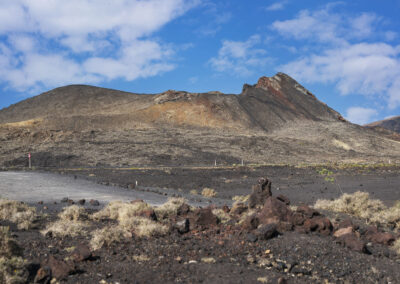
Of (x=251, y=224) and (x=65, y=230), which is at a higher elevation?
(x=251, y=224)

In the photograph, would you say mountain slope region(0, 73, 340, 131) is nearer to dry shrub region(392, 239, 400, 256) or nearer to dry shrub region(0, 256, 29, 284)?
dry shrub region(392, 239, 400, 256)

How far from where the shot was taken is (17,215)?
30.0 ft

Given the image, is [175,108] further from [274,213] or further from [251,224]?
[251,224]

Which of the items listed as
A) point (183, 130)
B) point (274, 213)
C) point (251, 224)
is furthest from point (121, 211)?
point (183, 130)

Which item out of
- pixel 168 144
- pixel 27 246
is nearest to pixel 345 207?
pixel 27 246

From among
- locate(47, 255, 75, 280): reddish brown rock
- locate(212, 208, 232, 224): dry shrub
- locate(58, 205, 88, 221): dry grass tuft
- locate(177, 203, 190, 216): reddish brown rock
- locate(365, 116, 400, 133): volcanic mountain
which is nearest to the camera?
locate(47, 255, 75, 280): reddish brown rock

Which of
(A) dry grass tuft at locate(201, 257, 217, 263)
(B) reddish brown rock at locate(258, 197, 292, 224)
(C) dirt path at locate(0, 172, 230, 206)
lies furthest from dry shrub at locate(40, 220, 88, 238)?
(C) dirt path at locate(0, 172, 230, 206)

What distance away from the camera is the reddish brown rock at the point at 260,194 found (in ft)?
38.2

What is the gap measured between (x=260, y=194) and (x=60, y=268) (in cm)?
763

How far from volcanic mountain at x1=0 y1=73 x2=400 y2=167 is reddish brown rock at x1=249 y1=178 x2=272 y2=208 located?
28.0m

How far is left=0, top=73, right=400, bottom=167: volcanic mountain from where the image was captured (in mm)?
43938

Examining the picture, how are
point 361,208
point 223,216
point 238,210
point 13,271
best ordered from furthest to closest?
point 361,208
point 238,210
point 223,216
point 13,271

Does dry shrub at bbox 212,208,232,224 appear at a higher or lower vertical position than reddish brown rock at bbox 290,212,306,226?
lower

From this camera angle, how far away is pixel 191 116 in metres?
72.4
